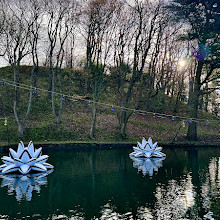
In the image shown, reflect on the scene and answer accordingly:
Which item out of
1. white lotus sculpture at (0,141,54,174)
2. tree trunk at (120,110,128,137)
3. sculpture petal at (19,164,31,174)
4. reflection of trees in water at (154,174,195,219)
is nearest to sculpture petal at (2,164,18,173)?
white lotus sculpture at (0,141,54,174)

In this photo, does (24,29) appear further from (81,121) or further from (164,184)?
(164,184)

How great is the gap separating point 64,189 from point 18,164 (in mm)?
3782

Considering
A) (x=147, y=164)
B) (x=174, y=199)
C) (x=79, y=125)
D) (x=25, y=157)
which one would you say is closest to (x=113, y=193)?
(x=174, y=199)

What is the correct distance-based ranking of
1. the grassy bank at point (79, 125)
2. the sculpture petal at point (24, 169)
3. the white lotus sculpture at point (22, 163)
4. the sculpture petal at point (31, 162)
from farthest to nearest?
1. the grassy bank at point (79, 125)
2. the sculpture petal at point (31, 162)
3. the white lotus sculpture at point (22, 163)
4. the sculpture petal at point (24, 169)

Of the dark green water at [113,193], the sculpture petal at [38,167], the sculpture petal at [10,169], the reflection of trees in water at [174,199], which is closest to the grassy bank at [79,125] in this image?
the sculpture petal at [10,169]

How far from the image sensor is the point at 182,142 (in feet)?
84.8

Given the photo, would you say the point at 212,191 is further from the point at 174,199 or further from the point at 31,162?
the point at 31,162

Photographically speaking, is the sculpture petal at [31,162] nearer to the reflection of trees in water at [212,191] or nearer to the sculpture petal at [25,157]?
the sculpture petal at [25,157]

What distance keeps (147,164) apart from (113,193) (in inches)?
276

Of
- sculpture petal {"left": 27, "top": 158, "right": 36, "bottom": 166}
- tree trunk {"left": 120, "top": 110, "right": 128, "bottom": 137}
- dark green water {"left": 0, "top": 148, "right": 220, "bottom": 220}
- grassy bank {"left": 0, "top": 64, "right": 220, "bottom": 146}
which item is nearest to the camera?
dark green water {"left": 0, "top": 148, "right": 220, "bottom": 220}

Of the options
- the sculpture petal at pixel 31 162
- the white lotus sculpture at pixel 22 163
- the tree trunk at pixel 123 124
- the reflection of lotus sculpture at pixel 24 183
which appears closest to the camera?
the reflection of lotus sculpture at pixel 24 183

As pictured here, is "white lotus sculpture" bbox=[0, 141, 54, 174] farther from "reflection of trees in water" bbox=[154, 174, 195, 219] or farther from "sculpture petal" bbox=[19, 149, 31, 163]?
"reflection of trees in water" bbox=[154, 174, 195, 219]

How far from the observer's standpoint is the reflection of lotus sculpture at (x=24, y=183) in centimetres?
1030

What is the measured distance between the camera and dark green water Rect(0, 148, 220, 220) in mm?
8344
